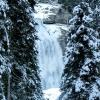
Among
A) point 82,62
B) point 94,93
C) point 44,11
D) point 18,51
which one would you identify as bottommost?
point 94,93

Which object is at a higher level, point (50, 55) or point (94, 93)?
point (94, 93)

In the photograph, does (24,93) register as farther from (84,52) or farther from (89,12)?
(89,12)

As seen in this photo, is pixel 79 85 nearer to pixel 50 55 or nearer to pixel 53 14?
pixel 50 55

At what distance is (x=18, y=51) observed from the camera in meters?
18.6

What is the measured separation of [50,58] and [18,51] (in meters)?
31.2

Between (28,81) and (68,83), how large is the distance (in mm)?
1929

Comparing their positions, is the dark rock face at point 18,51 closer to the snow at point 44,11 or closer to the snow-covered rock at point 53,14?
the snow at point 44,11

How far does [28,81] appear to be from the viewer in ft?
63.0

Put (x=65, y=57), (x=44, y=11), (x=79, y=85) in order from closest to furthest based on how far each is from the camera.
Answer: (x=79, y=85)
(x=65, y=57)
(x=44, y=11)

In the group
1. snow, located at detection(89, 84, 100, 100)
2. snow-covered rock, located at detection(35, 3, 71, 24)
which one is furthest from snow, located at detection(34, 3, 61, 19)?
snow, located at detection(89, 84, 100, 100)

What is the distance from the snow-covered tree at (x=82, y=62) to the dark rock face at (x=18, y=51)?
175cm

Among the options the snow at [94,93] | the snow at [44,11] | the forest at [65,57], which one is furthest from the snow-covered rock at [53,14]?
the snow at [94,93]

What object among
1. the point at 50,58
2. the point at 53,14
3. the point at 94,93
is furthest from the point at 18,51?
the point at 53,14

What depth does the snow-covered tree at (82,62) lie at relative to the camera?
746 inches
